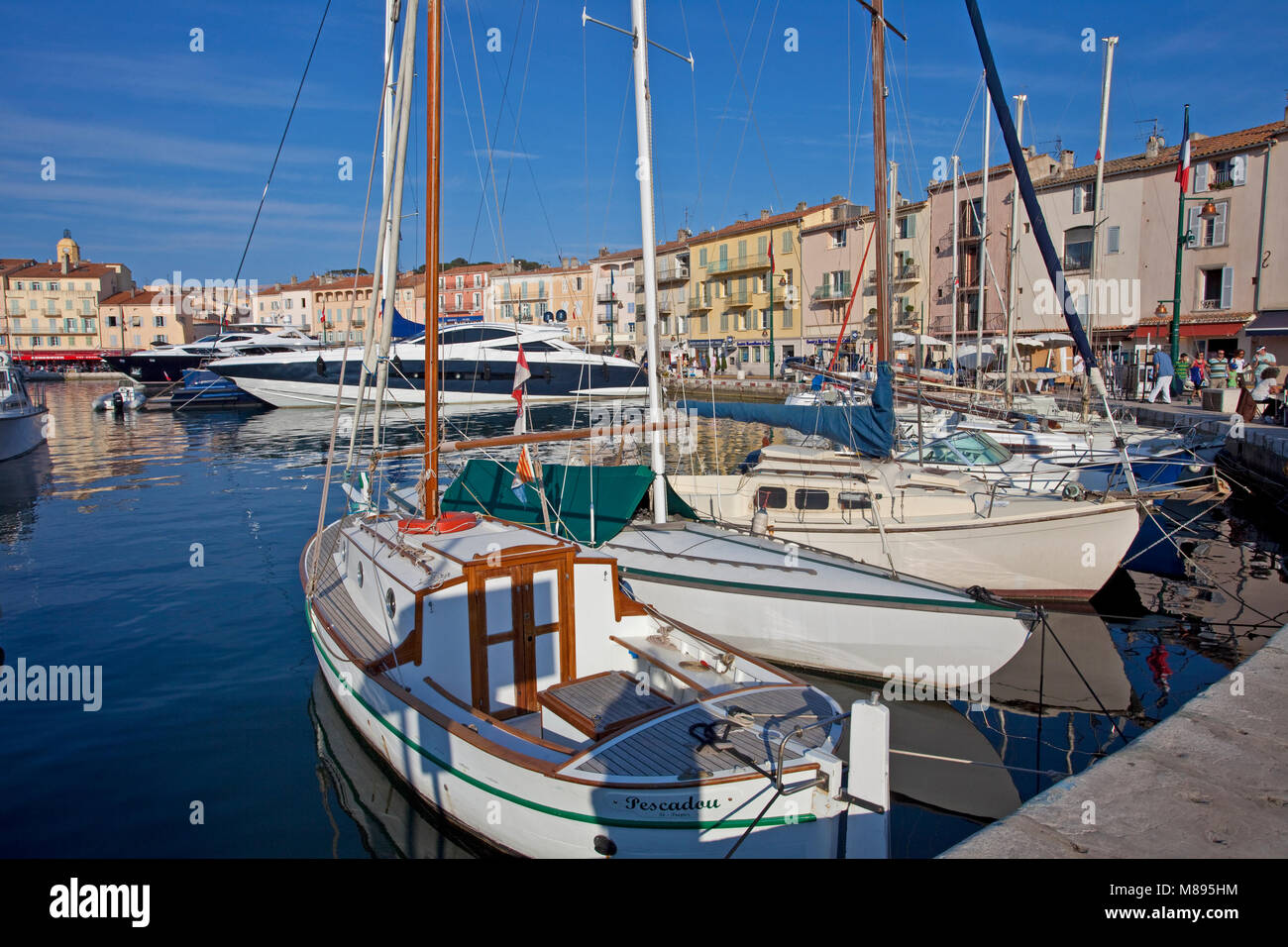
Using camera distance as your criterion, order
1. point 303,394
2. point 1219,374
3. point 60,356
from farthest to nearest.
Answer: point 60,356, point 303,394, point 1219,374

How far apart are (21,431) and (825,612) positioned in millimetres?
33097

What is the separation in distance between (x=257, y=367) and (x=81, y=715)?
44.9m

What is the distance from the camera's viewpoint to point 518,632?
7457 mm

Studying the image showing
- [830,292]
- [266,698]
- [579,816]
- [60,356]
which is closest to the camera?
[579,816]

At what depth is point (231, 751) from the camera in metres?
8.97

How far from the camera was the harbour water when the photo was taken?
301 inches

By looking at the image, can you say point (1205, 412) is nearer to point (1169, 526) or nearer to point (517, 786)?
point (1169, 526)

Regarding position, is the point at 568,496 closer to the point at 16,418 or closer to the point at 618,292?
the point at 16,418

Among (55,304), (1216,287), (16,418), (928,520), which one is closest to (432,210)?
(928,520)

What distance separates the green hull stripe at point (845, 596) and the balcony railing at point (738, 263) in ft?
179

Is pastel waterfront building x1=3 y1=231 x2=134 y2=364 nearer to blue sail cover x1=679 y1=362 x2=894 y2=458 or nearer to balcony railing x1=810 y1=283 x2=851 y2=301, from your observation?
balcony railing x1=810 y1=283 x2=851 y2=301

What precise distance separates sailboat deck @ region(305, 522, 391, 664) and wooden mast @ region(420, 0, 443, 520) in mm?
1840

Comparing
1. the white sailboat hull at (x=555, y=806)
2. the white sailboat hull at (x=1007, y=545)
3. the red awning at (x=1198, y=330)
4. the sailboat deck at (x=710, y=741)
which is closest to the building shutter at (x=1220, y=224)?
the red awning at (x=1198, y=330)

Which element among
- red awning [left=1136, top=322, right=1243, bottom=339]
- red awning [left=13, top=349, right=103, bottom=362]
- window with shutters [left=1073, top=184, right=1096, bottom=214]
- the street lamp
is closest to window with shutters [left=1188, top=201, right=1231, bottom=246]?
the street lamp
